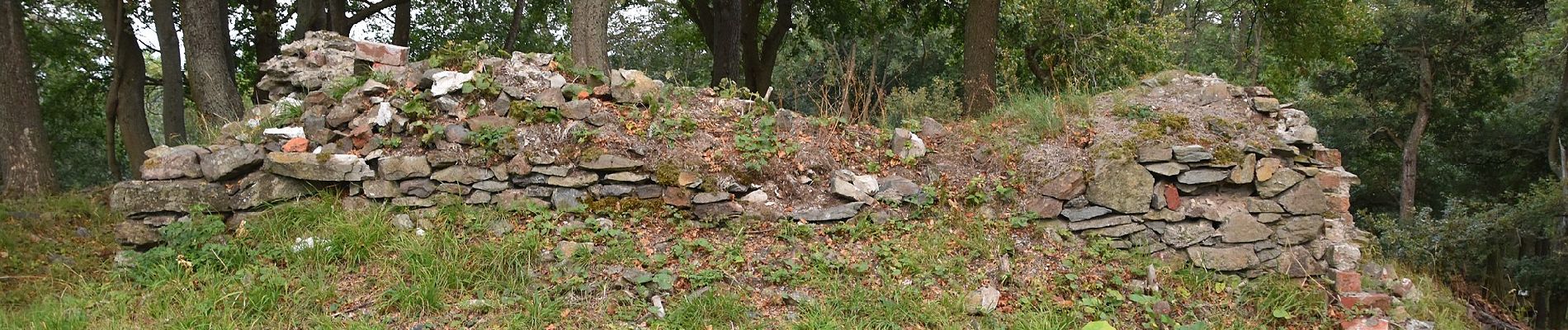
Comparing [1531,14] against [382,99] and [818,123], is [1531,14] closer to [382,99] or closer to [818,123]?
[818,123]

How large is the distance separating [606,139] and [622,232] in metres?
0.69

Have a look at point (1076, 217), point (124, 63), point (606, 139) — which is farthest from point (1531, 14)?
point (124, 63)

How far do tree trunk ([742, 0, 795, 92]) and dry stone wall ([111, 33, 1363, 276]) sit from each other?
19.0 feet

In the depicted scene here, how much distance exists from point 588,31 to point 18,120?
590 cm

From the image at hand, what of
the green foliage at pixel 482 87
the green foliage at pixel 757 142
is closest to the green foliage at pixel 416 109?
the green foliage at pixel 482 87

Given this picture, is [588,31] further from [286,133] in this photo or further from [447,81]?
[286,133]

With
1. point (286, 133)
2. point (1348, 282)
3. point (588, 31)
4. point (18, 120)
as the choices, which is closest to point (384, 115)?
point (286, 133)

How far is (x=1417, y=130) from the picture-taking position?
15344 millimetres

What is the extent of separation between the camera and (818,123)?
563 cm

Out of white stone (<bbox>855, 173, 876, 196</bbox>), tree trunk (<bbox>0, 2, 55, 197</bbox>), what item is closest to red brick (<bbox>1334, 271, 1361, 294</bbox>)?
white stone (<bbox>855, 173, 876, 196</bbox>)

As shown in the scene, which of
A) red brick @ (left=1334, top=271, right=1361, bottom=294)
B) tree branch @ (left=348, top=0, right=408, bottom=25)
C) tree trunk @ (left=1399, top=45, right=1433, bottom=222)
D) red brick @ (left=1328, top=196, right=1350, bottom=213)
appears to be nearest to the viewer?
red brick @ (left=1334, top=271, right=1361, bottom=294)

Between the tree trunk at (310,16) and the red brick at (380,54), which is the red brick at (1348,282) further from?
the tree trunk at (310,16)

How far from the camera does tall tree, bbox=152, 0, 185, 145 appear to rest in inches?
303

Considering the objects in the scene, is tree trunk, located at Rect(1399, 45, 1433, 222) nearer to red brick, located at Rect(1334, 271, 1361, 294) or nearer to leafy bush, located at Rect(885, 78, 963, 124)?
leafy bush, located at Rect(885, 78, 963, 124)
